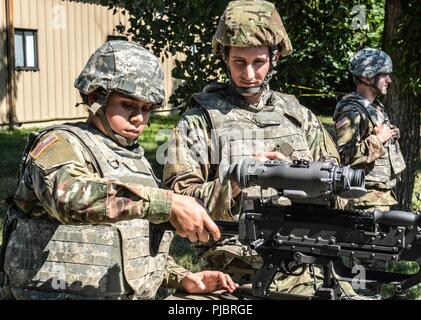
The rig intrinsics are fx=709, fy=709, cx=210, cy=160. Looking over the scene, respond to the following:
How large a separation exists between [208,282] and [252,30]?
1.14 metres

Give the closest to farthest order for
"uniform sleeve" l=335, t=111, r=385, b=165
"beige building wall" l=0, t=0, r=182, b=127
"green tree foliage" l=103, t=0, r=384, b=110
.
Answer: "uniform sleeve" l=335, t=111, r=385, b=165
"green tree foliage" l=103, t=0, r=384, b=110
"beige building wall" l=0, t=0, r=182, b=127

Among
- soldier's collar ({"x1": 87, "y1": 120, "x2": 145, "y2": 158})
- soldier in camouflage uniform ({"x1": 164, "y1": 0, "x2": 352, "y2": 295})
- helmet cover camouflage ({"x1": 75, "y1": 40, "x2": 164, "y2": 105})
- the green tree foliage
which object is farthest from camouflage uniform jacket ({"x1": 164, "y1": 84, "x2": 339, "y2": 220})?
the green tree foliage

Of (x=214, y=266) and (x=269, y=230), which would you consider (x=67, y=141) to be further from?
(x=214, y=266)

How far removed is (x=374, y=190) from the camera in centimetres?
569

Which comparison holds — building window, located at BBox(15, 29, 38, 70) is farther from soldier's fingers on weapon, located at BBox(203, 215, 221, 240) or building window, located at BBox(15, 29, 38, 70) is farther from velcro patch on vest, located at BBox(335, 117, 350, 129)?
soldier's fingers on weapon, located at BBox(203, 215, 221, 240)

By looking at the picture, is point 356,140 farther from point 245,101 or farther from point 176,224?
point 176,224

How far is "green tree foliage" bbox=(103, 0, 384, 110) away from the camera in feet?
23.1

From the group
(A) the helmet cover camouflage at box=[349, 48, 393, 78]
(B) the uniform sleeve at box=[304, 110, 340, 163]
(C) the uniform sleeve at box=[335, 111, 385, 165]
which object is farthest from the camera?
(A) the helmet cover camouflage at box=[349, 48, 393, 78]

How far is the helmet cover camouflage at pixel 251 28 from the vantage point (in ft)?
10.5

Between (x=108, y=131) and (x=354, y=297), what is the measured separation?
3.76 ft

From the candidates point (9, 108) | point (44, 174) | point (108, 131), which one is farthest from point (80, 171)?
point (9, 108)

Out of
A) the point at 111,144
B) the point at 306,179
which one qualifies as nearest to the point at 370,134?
the point at 111,144

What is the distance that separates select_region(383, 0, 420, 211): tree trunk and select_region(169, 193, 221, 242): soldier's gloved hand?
497 centimetres

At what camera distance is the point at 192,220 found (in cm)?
231
